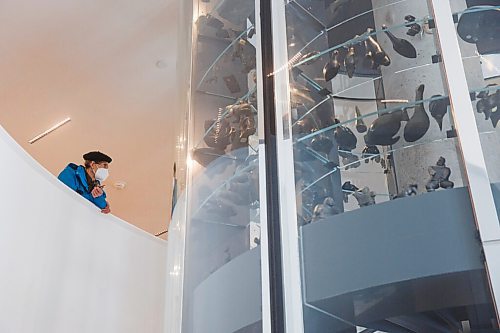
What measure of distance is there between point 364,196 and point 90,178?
2953 millimetres

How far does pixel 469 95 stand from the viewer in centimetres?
234

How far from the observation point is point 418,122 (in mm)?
2812

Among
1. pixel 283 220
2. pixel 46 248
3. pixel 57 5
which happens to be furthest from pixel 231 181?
pixel 57 5

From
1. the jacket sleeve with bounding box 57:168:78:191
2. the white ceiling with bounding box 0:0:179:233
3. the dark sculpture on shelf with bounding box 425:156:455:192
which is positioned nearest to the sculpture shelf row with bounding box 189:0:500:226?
the dark sculpture on shelf with bounding box 425:156:455:192

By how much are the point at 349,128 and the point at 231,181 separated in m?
0.60

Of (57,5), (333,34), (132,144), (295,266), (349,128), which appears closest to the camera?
(295,266)

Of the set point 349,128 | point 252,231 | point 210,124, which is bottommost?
point 252,231

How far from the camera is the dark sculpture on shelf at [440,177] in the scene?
2562 millimetres

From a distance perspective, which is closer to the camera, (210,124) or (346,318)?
(346,318)

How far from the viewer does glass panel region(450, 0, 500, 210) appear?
238cm

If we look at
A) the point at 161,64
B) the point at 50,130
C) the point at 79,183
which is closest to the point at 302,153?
the point at 79,183

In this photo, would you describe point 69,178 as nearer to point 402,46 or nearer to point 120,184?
A: point 120,184

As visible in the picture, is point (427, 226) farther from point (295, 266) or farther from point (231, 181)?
point (231, 181)

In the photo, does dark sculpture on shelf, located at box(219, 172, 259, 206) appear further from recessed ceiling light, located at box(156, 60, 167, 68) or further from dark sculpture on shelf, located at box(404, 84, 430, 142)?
recessed ceiling light, located at box(156, 60, 167, 68)
